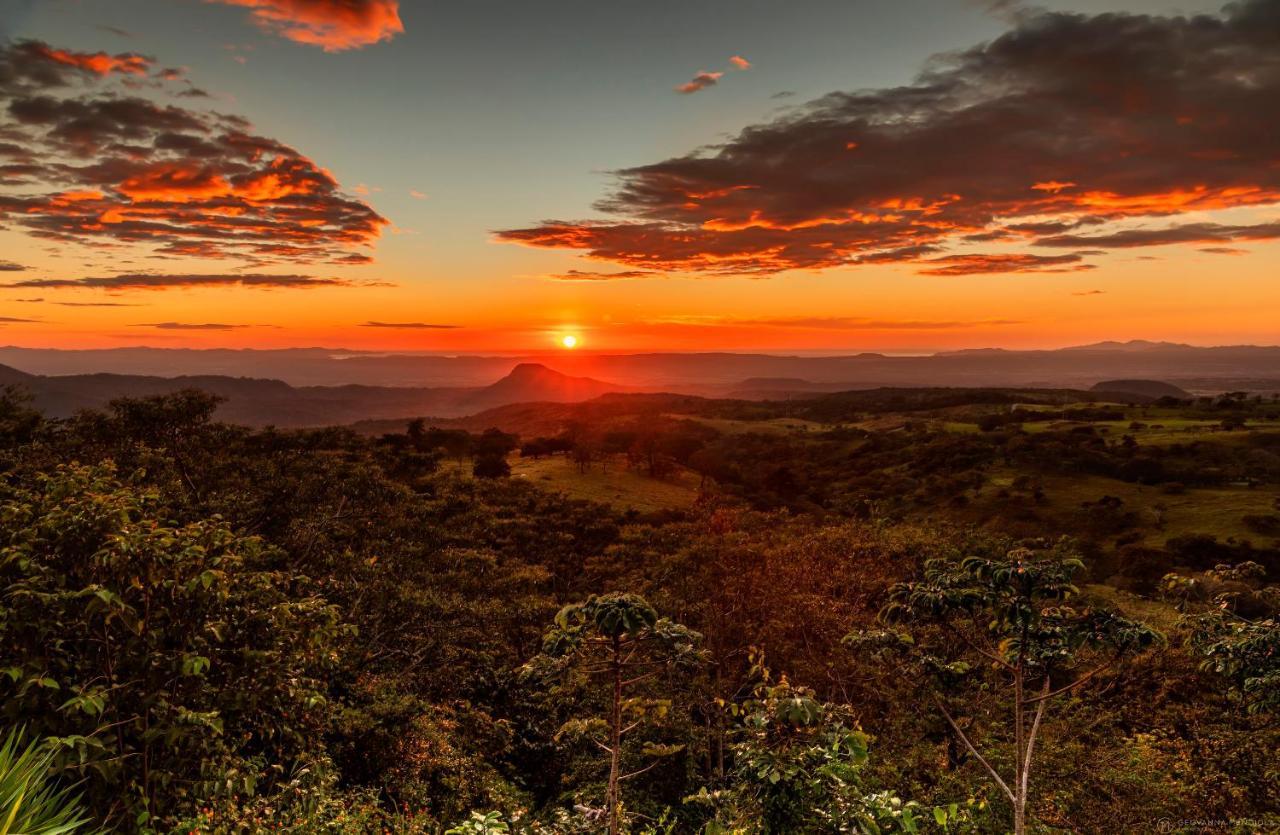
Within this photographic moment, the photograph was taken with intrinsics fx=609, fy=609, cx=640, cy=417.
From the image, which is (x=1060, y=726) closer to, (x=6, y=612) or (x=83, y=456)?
(x=6, y=612)

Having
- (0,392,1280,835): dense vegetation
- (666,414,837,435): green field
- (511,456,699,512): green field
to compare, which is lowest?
(511,456,699,512): green field

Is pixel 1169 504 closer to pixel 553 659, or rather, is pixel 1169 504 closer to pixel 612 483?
pixel 612 483

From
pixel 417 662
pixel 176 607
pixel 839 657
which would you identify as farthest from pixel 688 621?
pixel 176 607

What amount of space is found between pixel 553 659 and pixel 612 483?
294 ft

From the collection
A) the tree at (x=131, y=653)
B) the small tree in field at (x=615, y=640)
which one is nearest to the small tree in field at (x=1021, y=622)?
the small tree in field at (x=615, y=640)

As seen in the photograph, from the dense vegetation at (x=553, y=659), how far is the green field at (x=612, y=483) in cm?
2963

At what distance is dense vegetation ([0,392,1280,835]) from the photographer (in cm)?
850

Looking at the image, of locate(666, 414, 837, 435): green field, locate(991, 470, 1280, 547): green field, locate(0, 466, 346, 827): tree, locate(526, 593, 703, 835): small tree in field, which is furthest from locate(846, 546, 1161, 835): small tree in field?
locate(666, 414, 837, 435): green field

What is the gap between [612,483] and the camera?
9862cm

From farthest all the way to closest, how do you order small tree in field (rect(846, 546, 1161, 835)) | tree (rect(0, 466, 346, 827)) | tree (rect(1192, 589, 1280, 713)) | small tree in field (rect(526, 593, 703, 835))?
tree (rect(1192, 589, 1280, 713)) < small tree in field (rect(846, 546, 1161, 835)) < small tree in field (rect(526, 593, 703, 835)) < tree (rect(0, 466, 346, 827))

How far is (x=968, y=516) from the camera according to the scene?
87.4m

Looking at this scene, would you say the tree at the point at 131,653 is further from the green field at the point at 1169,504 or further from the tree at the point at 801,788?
the green field at the point at 1169,504

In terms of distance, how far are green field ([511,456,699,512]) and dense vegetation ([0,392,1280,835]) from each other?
2963 centimetres

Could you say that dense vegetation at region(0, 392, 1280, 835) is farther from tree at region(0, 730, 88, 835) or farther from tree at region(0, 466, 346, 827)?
tree at region(0, 730, 88, 835)
